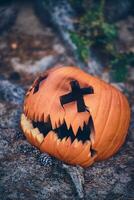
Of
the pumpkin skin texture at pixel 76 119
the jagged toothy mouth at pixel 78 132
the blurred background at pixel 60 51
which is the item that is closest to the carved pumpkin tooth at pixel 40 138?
the pumpkin skin texture at pixel 76 119

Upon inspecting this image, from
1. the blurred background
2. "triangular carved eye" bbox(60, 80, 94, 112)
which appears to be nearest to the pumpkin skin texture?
"triangular carved eye" bbox(60, 80, 94, 112)

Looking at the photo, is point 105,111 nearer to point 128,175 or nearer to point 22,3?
point 128,175

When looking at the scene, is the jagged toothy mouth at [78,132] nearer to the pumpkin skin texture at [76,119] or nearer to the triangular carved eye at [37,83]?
the pumpkin skin texture at [76,119]

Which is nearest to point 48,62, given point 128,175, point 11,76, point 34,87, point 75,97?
point 11,76

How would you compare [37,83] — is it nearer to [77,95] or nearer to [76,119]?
[77,95]

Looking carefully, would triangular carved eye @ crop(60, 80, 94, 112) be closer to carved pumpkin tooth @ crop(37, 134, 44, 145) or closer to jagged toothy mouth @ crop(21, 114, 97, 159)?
jagged toothy mouth @ crop(21, 114, 97, 159)

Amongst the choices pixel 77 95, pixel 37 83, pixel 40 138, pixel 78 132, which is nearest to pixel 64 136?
pixel 78 132
